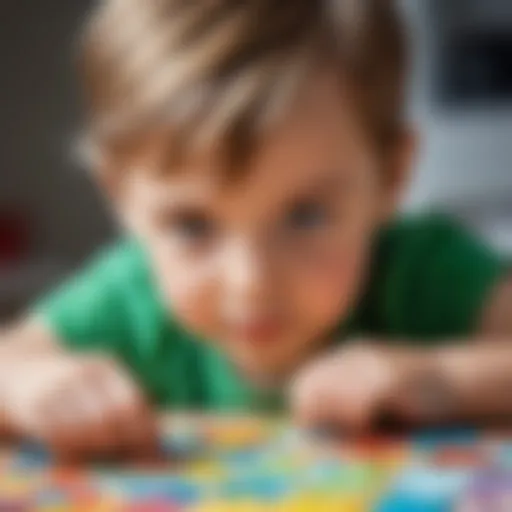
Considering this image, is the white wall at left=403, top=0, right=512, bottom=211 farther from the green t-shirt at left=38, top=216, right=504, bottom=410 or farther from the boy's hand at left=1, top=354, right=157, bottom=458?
the boy's hand at left=1, top=354, right=157, bottom=458

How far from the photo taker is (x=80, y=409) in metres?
0.49

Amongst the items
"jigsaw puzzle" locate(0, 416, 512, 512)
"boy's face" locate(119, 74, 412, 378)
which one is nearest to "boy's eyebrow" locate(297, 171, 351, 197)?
Answer: "boy's face" locate(119, 74, 412, 378)

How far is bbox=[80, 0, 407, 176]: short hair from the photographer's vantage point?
48 centimetres

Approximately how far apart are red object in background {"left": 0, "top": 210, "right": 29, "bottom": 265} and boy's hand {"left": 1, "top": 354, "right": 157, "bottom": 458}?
5cm

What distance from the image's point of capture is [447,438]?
1.62 ft

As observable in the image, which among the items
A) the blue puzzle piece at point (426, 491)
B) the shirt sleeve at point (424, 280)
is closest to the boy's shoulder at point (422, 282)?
the shirt sleeve at point (424, 280)

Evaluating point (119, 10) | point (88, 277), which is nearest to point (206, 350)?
point (88, 277)

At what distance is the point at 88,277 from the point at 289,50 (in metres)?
0.15

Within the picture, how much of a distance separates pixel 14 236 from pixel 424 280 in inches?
8.2

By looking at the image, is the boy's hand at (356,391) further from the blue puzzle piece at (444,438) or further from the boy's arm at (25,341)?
the boy's arm at (25,341)

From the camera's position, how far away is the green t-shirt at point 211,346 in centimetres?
54

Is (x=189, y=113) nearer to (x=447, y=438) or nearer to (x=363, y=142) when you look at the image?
(x=363, y=142)

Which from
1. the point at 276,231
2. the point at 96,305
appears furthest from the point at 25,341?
the point at 276,231

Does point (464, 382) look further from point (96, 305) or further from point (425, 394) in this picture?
point (96, 305)
